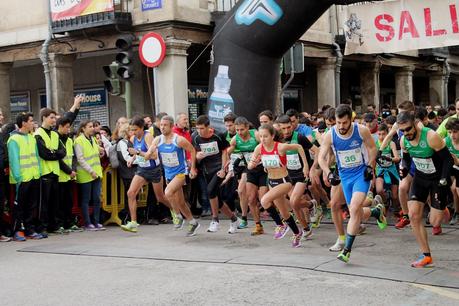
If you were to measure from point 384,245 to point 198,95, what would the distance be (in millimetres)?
12965

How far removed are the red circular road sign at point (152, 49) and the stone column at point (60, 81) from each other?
698 centimetres

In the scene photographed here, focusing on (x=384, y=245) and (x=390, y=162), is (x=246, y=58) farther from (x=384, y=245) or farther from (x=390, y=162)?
(x=384, y=245)

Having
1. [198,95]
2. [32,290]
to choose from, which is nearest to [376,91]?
[198,95]

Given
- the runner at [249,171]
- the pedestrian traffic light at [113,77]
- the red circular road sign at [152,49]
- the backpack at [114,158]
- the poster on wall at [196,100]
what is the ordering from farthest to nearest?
the poster on wall at [196,100] → the pedestrian traffic light at [113,77] → the red circular road sign at [152,49] → the backpack at [114,158] → the runner at [249,171]

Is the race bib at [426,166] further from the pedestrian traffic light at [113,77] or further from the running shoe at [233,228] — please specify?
the pedestrian traffic light at [113,77]

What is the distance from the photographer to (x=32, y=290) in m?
7.59

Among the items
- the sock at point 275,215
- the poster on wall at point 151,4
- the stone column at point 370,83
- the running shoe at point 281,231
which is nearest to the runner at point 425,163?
the running shoe at point 281,231

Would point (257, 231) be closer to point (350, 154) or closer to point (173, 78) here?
point (350, 154)

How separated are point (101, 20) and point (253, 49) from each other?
6.13 meters

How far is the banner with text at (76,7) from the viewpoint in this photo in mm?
17625

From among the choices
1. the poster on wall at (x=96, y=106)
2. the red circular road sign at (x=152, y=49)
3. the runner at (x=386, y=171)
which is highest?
the red circular road sign at (x=152, y=49)

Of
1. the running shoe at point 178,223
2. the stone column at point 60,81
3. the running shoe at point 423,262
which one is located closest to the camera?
the running shoe at point 423,262

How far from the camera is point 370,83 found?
1019 inches

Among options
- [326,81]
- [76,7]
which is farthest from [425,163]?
[326,81]
